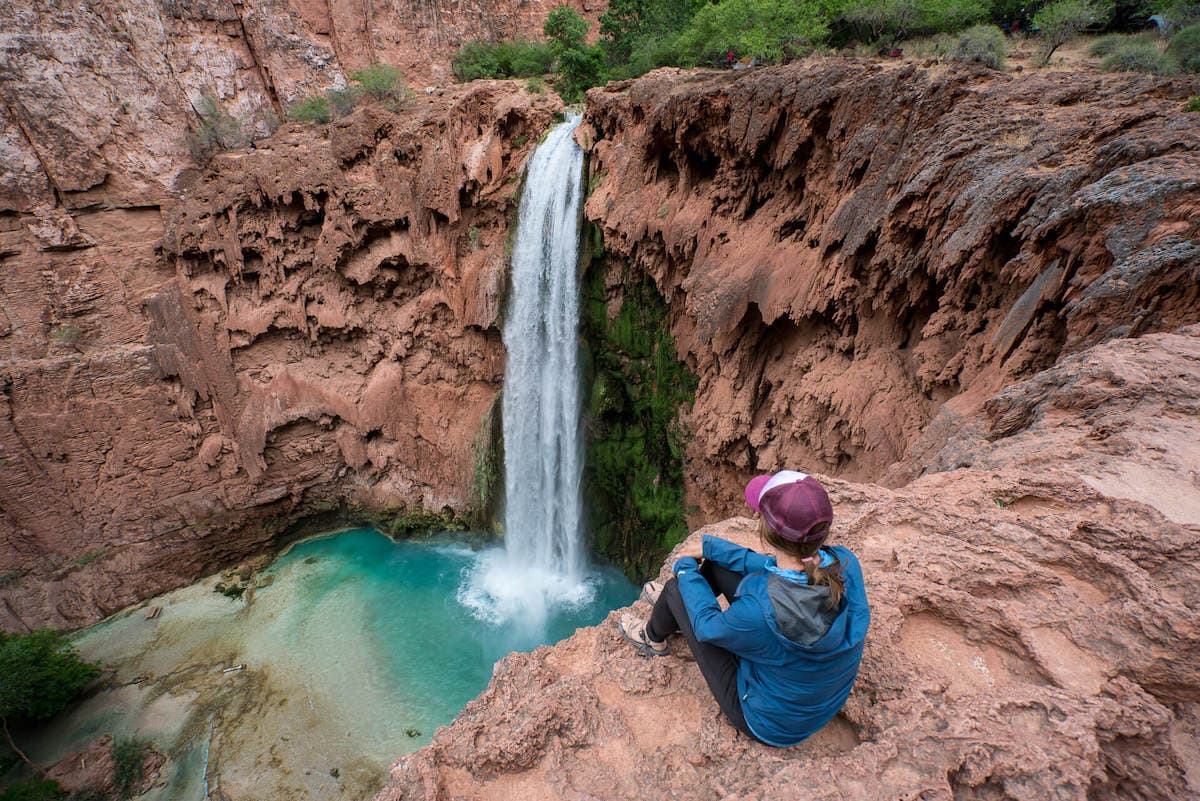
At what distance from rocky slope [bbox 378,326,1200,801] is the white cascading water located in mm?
9062

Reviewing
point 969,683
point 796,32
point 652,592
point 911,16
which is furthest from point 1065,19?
point 652,592

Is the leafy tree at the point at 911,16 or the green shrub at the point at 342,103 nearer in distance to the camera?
the leafy tree at the point at 911,16

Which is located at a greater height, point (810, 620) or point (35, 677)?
point (810, 620)

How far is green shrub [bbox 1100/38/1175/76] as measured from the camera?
7719 mm

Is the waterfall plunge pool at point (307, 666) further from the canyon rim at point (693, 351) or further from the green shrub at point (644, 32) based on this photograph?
the green shrub at point (644, 32)

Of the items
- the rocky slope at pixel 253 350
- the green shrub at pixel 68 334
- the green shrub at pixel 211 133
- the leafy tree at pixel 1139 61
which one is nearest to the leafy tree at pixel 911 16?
the leafy tree at pixel 1139 61

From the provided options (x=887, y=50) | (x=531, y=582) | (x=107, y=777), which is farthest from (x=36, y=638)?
(x=887, y=50)

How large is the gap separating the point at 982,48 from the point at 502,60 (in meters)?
14.1

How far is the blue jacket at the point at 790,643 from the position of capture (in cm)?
175

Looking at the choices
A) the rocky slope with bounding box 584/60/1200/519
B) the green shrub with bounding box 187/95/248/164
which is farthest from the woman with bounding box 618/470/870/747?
the green shrub with bounding box 187/95/248/164

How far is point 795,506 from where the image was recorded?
1.82 m

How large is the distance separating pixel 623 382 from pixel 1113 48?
36.0ft

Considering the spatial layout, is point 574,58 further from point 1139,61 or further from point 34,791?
point 34,791

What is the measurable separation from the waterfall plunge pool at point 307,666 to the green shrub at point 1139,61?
1271 centimetres
